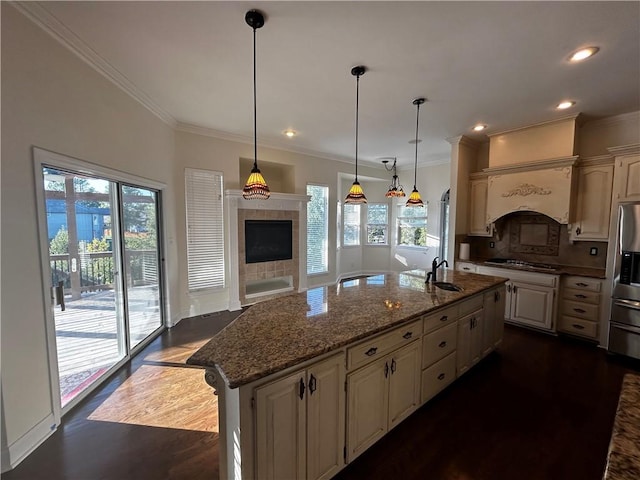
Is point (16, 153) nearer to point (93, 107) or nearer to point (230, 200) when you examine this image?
point (93, 107)

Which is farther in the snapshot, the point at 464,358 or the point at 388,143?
the point at 388,143

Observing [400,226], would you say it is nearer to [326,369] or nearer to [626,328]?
[626,328]

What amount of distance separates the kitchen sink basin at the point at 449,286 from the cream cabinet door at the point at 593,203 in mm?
2389

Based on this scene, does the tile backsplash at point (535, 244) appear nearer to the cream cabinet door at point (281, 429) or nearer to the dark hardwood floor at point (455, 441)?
the dark hardwood floor at point (455, 441)

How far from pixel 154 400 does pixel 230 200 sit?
2913mm

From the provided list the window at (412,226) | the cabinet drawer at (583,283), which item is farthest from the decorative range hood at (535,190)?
the window at (412,226)

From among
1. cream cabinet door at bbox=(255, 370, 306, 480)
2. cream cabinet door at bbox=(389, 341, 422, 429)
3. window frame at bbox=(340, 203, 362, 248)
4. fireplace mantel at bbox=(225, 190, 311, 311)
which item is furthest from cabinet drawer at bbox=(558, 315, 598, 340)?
window frame at bbox=(340, 203, 362, 248)

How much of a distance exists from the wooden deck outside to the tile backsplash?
205 inches

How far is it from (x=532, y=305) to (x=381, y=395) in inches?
126

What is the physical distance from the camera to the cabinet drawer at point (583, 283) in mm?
3336

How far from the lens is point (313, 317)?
6.12ft

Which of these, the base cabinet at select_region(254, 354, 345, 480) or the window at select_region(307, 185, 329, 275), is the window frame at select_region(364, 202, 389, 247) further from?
the base cabinet at select_region(254, 354, 345, 480)

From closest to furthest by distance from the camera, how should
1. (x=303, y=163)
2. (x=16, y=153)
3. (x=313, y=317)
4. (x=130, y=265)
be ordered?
(x=16, y=153) < (x=313, y=317) < (x=130, y=265) < (x=303, y=163)

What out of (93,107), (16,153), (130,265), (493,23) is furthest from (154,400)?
(493,23)
